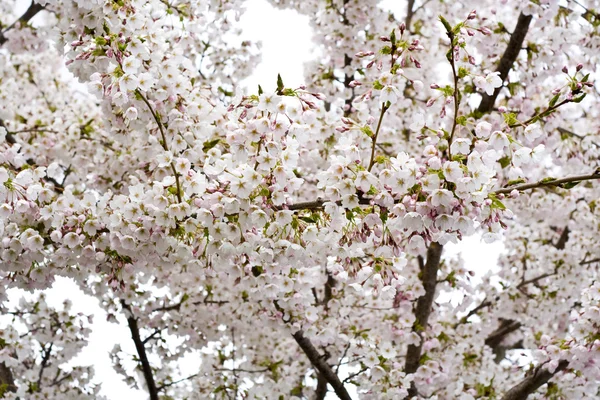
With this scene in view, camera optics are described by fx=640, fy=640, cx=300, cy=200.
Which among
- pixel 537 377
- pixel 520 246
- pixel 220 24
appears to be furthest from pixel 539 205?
pixel 220 24

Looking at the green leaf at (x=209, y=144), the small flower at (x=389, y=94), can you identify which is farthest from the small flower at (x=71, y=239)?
the small flower at (x=389, y=94)

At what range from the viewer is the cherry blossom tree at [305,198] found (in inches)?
128

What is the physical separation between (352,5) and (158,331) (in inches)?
156

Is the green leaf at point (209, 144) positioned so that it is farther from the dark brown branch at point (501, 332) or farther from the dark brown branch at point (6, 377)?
the dark brown branch at point (501, 332)

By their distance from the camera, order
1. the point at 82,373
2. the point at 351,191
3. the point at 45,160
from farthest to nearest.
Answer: the point at 82,373, the point at 45,160, the point at 351,191

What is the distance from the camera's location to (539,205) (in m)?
7.45

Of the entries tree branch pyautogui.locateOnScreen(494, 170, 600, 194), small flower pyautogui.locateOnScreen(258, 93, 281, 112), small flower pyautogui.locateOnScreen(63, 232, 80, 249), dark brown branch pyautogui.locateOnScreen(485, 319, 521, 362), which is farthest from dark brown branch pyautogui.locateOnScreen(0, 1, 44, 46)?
dark brown branch pyautogui.locateOnScreen(485, 319, 521, 362)

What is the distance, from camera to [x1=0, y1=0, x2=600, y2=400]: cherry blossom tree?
10.7 ft

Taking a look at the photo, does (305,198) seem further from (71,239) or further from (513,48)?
(71,239)

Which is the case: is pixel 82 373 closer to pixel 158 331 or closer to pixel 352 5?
pixel 158 331

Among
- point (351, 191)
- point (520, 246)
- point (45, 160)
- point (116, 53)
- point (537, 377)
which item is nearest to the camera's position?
point (351, 191)

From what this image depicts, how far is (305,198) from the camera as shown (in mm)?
6926

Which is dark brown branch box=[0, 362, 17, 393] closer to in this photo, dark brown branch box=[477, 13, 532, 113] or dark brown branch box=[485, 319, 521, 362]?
dark brown branch box=[477, 13, 532, 113]

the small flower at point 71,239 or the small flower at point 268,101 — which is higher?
the small flower at point 268,101
